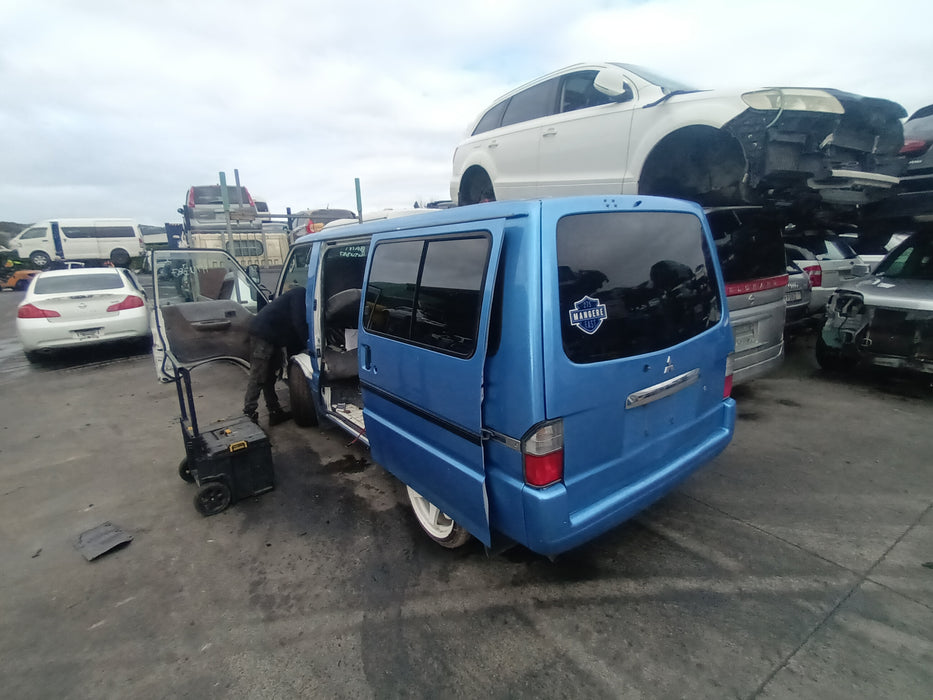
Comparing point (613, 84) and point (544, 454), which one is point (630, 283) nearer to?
point (544, 454)

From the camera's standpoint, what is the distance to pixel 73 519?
3361 millimetres

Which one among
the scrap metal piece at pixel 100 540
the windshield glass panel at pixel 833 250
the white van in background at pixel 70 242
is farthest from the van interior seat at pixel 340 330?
the white van in background at pixel 70 242

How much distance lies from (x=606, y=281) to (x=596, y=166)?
2800mm

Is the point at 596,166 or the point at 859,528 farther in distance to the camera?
the point at 596,166

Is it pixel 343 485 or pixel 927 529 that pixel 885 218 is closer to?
pixel 927 529

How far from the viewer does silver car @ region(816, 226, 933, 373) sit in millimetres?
4591

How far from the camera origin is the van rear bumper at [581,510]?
6.38 ft

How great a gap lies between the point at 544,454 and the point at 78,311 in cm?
856

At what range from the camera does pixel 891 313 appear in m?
4.77

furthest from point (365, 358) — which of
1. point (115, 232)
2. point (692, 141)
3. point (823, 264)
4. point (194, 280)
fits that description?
point (115, 232)

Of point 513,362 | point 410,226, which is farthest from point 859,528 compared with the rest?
point 410,226

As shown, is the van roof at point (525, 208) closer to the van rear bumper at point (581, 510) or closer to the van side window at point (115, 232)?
the van rear bumper at point (581, 510)

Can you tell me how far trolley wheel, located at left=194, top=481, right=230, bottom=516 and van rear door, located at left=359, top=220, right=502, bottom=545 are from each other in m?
1.22

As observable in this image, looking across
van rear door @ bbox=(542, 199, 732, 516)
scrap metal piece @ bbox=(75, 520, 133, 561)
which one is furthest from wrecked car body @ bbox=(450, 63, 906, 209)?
scrap metal piece @ bbox=(75, 520, 133, 561)
